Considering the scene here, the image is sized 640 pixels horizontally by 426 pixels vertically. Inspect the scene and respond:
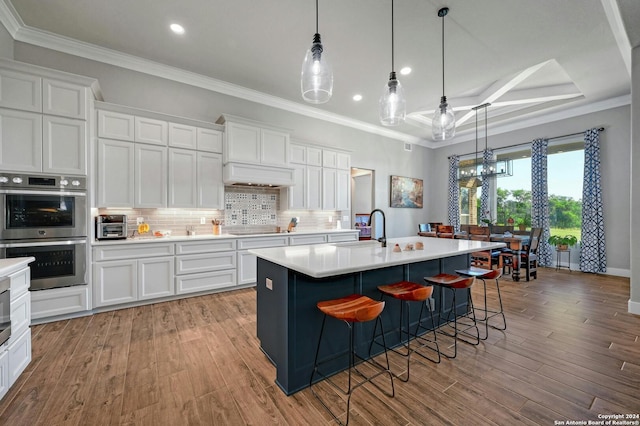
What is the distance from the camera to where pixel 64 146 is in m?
2.96

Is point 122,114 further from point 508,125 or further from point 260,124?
point 508,125

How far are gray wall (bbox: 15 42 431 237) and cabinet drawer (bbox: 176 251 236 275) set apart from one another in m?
2.29

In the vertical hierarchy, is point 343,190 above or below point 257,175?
below

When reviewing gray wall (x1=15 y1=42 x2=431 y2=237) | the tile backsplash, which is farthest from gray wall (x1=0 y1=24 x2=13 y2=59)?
the tile backsplash

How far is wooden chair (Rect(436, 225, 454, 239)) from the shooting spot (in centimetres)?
579

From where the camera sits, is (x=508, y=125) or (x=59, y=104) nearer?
(x=59, y=104)

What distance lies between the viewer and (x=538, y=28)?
3.19 meters

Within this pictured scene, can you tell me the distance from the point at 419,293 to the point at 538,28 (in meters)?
3.64

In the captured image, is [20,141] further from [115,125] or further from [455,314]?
[455,314]

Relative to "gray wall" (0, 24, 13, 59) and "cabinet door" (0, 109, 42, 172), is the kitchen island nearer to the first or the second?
"cabinet door" (0, 109, 42, 172)

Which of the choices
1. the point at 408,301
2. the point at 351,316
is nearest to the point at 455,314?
the point at 408,301

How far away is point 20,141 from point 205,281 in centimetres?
253

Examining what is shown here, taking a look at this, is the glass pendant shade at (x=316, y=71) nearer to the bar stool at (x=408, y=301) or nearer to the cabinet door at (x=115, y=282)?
the bar stool at (x=408, y=301)

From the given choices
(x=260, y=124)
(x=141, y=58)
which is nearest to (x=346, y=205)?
(x=260, y=124)
